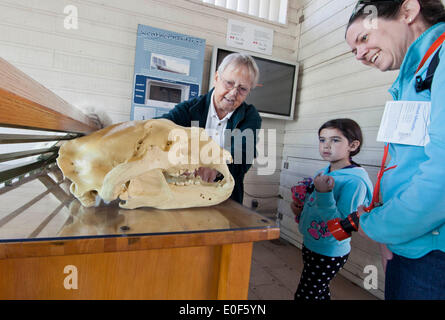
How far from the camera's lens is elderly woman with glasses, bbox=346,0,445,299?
0.78 metres

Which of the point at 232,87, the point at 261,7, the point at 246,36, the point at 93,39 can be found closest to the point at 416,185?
the point at 232,87

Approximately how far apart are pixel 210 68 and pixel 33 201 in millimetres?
2629

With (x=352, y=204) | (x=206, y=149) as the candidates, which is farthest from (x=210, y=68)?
(x=206, y=149)

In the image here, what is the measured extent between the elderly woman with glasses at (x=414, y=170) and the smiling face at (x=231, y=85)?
0.72 meters

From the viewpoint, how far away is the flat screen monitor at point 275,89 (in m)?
3.12

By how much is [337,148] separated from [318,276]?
81 centimetres

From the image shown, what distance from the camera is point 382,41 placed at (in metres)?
1.12

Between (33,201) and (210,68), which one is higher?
(210,68)

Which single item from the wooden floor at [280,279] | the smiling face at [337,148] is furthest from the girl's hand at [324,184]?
the wooden floor at [280,279]

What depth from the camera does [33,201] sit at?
2.38ft

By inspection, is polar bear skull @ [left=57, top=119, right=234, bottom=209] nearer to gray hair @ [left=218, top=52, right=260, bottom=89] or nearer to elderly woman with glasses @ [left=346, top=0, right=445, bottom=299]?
elderly woman with glasses @ [left=346, top=0, right=445, bottom=299]

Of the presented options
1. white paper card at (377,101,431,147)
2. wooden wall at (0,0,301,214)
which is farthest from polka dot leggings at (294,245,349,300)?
wooden wall at (0,0,301,214)

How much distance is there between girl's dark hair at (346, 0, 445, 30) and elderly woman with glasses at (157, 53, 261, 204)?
70 centimetres
